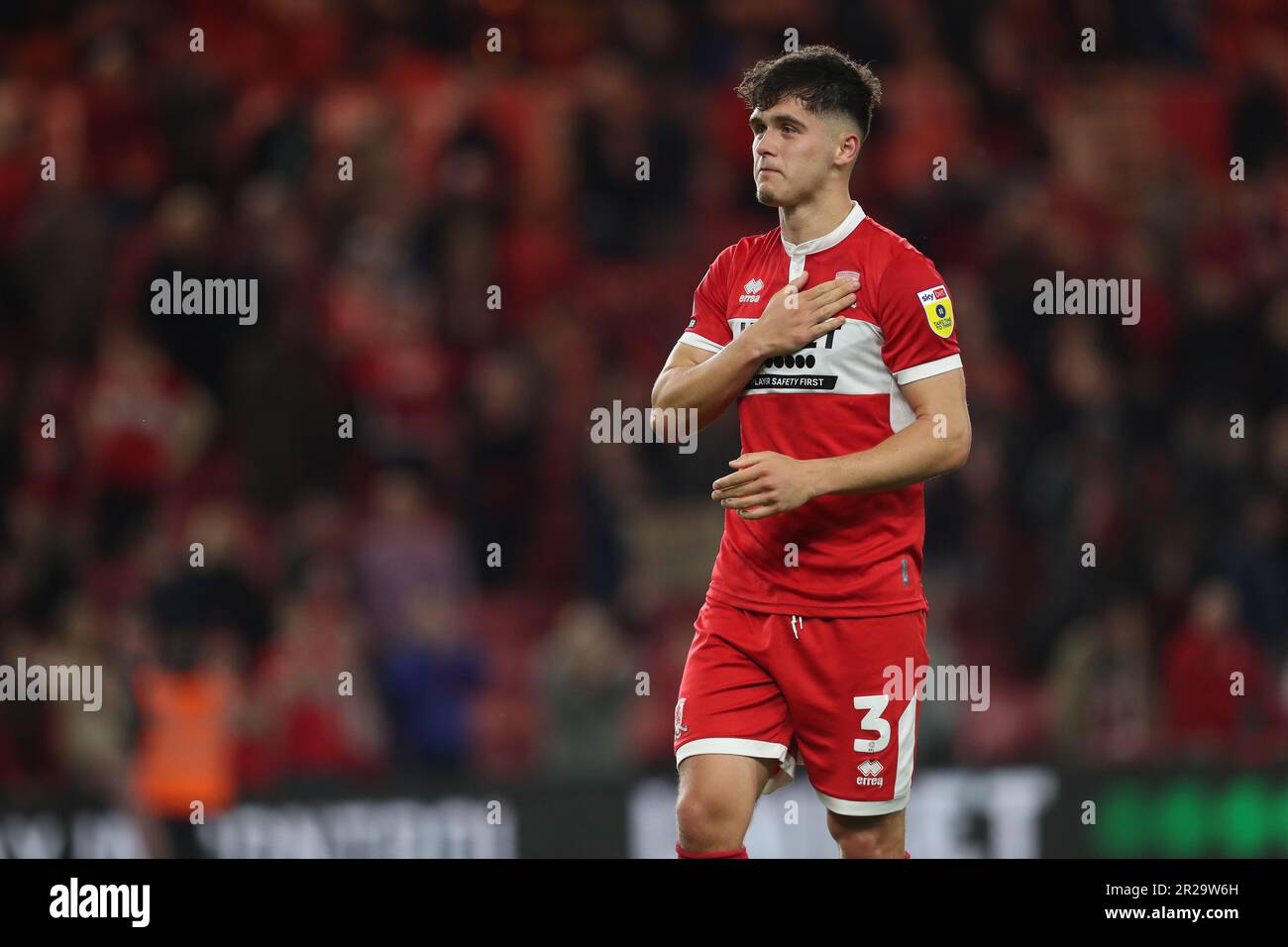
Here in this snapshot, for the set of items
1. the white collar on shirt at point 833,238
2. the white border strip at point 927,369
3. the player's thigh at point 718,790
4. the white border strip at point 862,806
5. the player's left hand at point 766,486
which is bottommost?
the white border strip at point 862,806

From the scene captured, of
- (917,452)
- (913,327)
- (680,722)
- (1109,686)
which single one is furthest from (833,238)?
(1109,686)

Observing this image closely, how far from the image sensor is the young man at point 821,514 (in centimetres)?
472

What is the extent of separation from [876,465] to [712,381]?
1.64 feet

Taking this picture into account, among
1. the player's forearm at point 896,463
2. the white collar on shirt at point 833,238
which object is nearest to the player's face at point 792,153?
the white collar on shirt at point 833,238

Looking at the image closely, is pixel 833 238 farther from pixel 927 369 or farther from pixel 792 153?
pixel 927 369

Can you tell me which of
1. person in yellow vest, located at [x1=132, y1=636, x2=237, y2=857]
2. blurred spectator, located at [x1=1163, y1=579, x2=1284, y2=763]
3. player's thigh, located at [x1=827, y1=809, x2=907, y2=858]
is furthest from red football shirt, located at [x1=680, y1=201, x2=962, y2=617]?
blurred spectator, located at [x1=1163, y1=579, x2=1284, y2=763]

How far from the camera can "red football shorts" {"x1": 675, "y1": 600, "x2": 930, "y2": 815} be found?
4.79 m

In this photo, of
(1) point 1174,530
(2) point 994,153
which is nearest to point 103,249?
(2) point 994,153

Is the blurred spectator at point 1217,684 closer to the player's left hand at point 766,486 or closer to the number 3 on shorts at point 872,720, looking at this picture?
the number 3 on shorts at point 872,720

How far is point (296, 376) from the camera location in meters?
9.41

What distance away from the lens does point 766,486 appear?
4.47 m

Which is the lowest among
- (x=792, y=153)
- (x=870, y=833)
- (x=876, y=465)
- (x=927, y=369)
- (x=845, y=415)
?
(x=870, y=833)

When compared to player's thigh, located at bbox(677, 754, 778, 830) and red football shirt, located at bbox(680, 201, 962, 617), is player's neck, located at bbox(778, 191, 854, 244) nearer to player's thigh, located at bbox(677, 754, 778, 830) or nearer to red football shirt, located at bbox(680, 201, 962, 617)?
red football shirt, located at bbox(680, 201, 962, 617)
